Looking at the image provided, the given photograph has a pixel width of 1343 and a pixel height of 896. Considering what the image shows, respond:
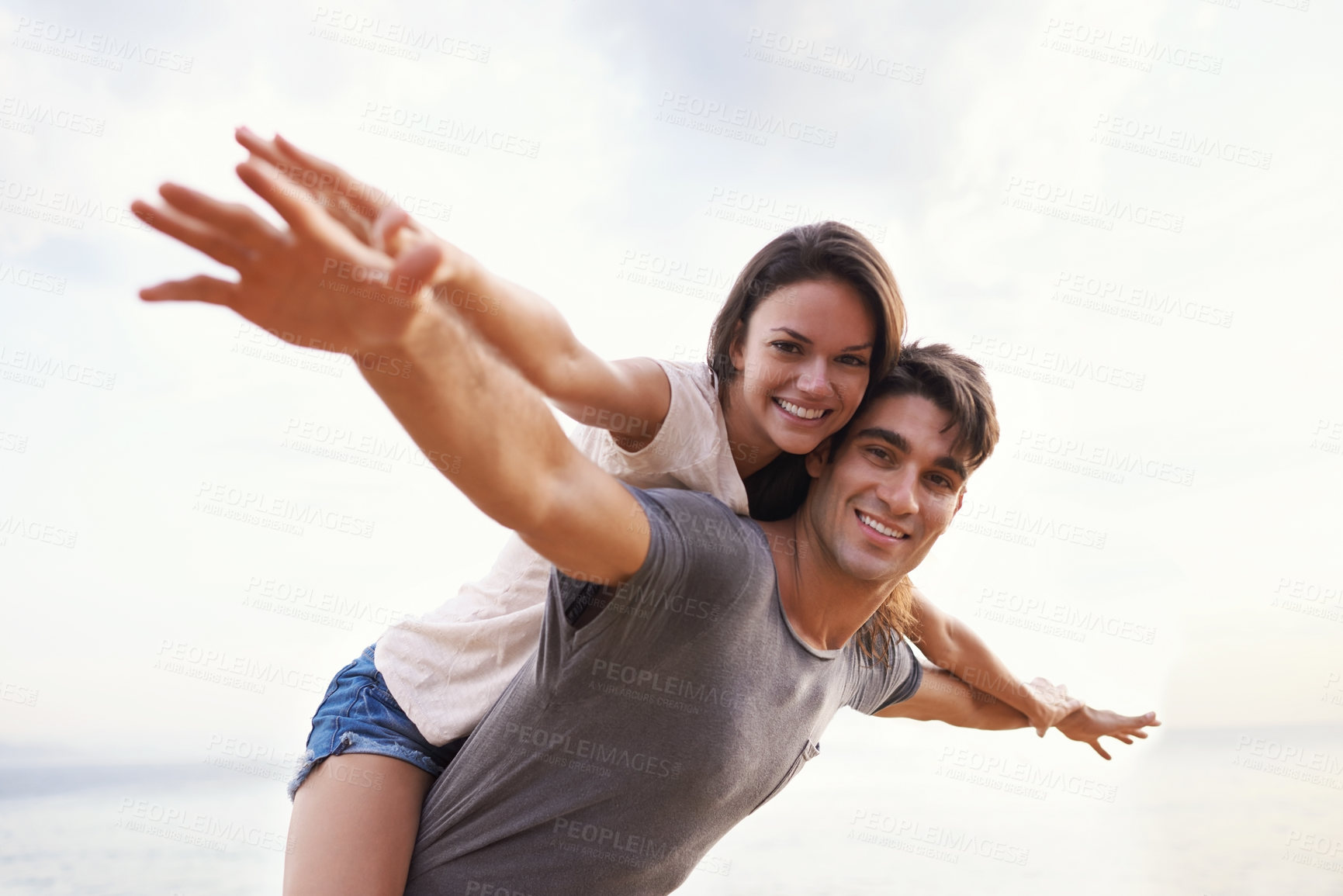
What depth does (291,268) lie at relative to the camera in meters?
0.95

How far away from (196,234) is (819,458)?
1638 millimetres

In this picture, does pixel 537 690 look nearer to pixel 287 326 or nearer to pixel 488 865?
pixel 488 865

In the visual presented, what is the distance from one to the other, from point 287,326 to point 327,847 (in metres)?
1.35

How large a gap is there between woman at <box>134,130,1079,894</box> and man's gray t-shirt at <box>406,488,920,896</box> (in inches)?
4.8

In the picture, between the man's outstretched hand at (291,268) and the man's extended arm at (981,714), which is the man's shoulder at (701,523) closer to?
the man's outstretched hand at (291,268)

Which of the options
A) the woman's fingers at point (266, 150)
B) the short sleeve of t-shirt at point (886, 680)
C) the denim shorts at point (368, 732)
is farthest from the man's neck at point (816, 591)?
the woman's fingers at point (266, 150)

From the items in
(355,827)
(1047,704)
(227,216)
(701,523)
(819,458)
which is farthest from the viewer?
(1047,704)

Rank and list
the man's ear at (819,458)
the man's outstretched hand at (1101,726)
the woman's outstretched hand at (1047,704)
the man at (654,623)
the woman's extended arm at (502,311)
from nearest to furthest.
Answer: the woman's extended arm at (502,311)
the man at (654,623)
the man's ear at (819,458)
the woman's outstretched hand at (1047,704)
the man's outstretched hand at (1101,726)

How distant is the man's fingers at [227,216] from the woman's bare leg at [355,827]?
1424 millimetres

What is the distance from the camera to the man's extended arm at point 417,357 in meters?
0.94

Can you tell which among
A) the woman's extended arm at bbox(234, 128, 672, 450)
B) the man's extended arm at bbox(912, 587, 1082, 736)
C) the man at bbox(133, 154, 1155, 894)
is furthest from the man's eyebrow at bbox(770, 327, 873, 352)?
the man's extended arm at bbox(912, 587, 1082, 736)

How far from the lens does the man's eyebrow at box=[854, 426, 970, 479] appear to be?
2246 mm

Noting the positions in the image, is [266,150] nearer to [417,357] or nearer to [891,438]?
[417,357]

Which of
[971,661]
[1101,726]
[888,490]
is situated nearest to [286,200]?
[888,490]
